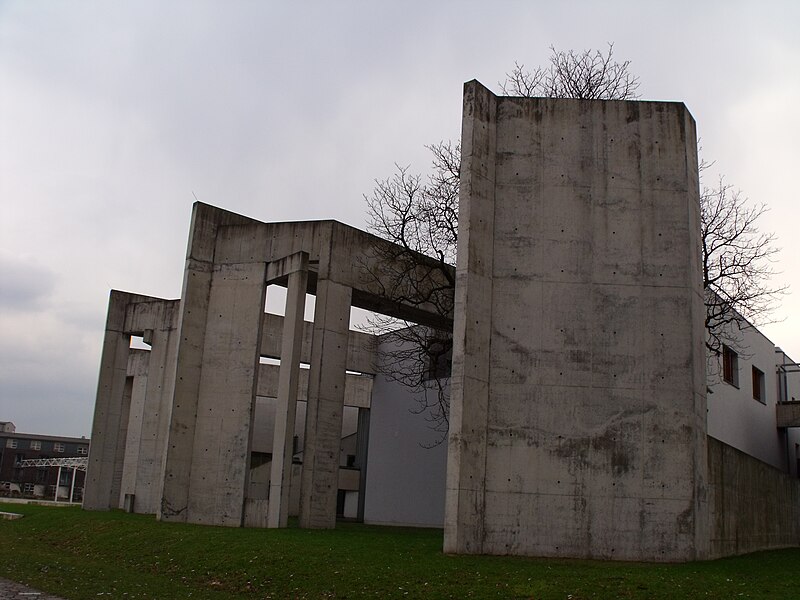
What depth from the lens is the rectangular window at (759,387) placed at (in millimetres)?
32047

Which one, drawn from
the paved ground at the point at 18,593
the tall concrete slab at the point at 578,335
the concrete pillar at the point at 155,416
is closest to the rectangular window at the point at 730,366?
the tall concrete slab at the point at 578,335

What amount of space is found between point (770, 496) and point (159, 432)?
19.2 meters

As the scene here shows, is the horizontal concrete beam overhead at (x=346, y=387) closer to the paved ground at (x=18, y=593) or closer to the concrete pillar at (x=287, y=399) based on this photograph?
the concrete pillar at (x=287, y=399)

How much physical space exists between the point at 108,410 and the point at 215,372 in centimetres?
892

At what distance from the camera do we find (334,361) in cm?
2127

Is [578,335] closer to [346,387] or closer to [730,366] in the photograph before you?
[730,366]

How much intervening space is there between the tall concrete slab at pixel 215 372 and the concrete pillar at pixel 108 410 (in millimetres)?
8361

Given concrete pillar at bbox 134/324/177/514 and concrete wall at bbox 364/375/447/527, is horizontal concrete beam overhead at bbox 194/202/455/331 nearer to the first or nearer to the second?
concrete pillar at bbox 134/324/177/514

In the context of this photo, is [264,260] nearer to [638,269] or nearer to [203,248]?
[203,248]

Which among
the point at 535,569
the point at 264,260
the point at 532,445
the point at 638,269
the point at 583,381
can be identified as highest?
the point at 264,260

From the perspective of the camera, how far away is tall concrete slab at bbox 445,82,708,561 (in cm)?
1423

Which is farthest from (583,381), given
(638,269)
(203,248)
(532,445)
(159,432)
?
(159,432)

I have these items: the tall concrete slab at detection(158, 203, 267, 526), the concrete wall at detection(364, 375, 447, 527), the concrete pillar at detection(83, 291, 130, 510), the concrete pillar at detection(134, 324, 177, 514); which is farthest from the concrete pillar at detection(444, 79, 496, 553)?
the concrete pillar at detection(83, 291, 130, 510)

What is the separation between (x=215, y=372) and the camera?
21.6 metres
